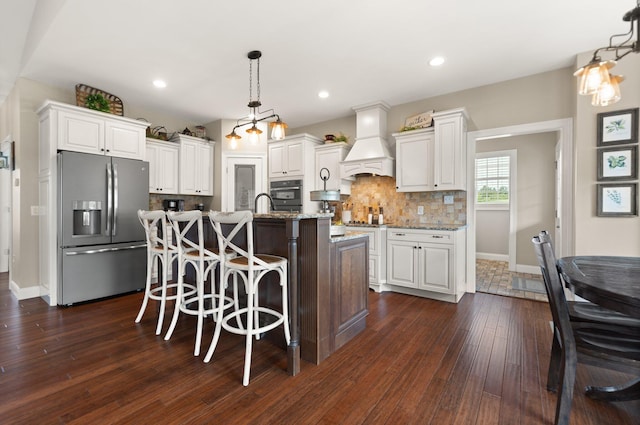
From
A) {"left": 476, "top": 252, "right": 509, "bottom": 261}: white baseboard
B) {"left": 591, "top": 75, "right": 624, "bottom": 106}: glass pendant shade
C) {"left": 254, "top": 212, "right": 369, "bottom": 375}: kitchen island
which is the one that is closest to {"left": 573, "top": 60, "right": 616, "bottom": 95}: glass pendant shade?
{"left": 591, "top": 75, "right": 624, "bottom": 106}: glass pendant shade

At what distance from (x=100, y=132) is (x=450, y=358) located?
4655 mm

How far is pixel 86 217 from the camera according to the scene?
362 centimetres

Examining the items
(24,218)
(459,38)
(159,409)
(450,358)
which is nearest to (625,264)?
(450,358)

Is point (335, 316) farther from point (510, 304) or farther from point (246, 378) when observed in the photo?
point (510, 304)

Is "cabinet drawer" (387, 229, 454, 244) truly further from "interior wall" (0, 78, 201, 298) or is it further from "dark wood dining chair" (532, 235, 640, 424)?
"interior wall" (0, 78, 201, 298)

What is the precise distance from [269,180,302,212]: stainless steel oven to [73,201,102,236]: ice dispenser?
2.58m

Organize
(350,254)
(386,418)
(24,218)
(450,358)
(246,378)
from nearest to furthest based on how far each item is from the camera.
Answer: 1. (386,418)
2. (246,378)
3. (450,358)
4. (350,254)
5. (24,218)

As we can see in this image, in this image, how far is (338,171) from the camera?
15.9ft

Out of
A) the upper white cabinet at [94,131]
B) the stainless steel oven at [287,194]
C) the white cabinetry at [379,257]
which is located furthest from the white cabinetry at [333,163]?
the upper white cabinet at [94,131]

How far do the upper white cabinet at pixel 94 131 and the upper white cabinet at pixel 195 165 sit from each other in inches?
30.6

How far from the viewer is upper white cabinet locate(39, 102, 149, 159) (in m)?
3.51

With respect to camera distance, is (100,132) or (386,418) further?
(100,132)

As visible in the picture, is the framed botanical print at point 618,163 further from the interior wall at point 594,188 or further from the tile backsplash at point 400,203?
the tile backsplash at point 400,203

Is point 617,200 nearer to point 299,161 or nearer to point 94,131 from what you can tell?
point 299,161
